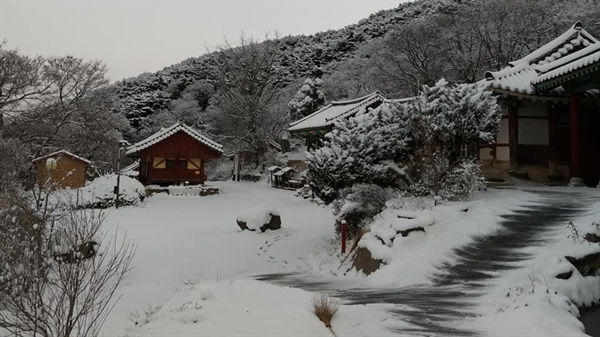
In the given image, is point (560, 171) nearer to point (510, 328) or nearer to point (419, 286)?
point (419, 286)

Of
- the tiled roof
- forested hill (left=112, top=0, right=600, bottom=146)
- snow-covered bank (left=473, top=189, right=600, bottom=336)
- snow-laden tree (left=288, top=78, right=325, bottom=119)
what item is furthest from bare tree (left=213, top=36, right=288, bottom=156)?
snow-covered bank (left=473, top=189, right=600, bottom=336)

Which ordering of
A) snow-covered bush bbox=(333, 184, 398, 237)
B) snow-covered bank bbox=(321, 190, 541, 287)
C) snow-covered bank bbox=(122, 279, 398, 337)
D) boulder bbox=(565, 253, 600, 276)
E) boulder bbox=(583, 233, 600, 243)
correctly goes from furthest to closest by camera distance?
1. snow-covered bush bbox=(333, 184, 398, 237)
2. snow-covered bank bbox=(321, 190, 541, 287)
3. boulder bbox=(583, 233, 600, 243)
4. boulder bbox=(565, 253, 600, 276)
5. snow-covered bank bbox=(122, 279, 398, 337)

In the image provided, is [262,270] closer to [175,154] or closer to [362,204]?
[362,204]

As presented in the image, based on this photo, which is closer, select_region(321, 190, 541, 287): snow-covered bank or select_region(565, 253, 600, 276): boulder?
select_region(565, 253, 600, 276): boulder

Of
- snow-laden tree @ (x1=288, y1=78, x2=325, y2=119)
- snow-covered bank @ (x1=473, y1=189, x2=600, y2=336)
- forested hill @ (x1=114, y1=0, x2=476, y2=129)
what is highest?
forested hill @ (x1=114, y1=0, x2=476, y2=129)

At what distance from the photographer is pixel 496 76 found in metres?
15.9

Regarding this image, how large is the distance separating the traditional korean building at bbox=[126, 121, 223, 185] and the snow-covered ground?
730 cm

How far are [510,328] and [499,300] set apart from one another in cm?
116

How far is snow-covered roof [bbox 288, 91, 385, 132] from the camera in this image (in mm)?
25431

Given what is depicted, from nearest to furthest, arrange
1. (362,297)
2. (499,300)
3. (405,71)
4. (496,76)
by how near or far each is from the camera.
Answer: (499,300)
(362,297)
(496,76)
(405,71)

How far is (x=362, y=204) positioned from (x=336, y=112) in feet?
53.3

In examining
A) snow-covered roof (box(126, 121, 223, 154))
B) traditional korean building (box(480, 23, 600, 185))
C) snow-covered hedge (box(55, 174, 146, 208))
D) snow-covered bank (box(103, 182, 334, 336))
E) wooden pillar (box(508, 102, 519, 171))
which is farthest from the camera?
snow-covered roof (box(126, 121, 223, 154))

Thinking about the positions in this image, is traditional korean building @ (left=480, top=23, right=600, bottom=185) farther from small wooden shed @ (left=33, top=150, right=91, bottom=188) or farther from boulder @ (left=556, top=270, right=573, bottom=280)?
small wooden shed @ (left=33, top=150, right=91, bottom=188)

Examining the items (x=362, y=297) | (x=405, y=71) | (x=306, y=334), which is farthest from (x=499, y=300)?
(x=405, y=71)
